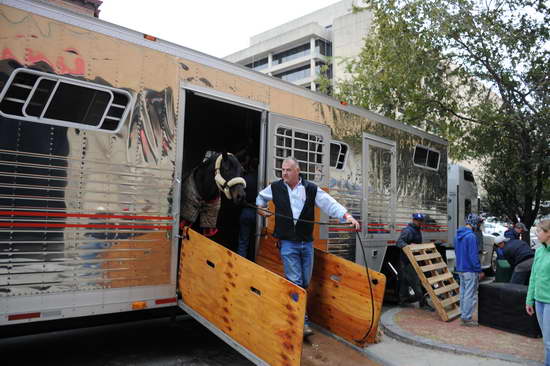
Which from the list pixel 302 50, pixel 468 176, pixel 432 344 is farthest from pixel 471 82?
pixel 302 50

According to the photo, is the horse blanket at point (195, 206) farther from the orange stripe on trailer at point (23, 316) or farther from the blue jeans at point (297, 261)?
the orange stripe on trailer at point (23, 316)

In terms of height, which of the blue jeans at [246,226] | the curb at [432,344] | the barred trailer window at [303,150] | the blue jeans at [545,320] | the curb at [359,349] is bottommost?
the curb at [432,344]

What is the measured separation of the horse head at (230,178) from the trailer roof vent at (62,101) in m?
1.14

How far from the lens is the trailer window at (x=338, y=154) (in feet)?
21.4

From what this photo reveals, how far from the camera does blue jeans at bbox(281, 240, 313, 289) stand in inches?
180

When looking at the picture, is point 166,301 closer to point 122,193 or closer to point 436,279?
point 122,193

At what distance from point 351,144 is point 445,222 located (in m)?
3.92

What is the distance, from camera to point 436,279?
7164 millimetres

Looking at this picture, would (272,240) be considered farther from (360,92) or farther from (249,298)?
(360,92)

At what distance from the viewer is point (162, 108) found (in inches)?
178

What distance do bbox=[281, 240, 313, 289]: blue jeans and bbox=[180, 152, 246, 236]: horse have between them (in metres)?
0.69

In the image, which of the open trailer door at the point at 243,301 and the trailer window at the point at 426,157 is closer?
the open trailer door at the point at 243,301

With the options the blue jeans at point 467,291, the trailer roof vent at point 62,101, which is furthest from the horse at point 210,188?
the blue jeans at point 467,291

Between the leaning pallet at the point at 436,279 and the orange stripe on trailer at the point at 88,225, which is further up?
the orange stripe on trailer at the point at 88,225
